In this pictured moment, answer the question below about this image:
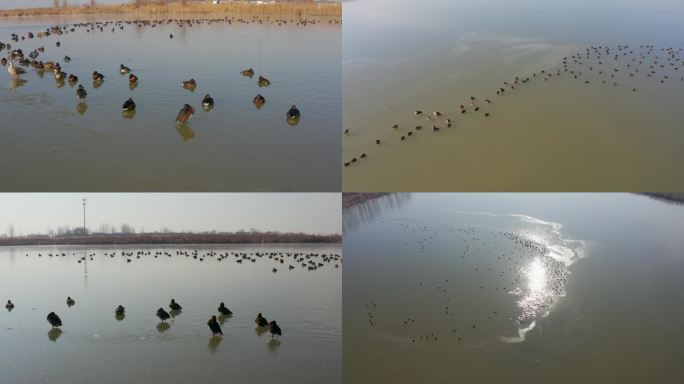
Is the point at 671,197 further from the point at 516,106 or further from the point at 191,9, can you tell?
the point at 191,9

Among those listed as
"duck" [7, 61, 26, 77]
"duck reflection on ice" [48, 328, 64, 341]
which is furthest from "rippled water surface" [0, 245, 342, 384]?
"duck" [7, 61, 26, 77]

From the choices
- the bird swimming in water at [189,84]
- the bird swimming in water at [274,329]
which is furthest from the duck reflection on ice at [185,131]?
the bird swimming in water at [274,329]

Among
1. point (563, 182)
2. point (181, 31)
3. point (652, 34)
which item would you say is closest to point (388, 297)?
point (563, 182)

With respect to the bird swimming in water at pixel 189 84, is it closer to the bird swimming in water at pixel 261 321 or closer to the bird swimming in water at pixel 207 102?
the bird swimming in water at pixel 207 102

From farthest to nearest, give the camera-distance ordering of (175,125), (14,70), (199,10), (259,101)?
(199,10) → (14,70) → (259,101) → (175,125)

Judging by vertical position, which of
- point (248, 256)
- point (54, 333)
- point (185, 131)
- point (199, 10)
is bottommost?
point (248, 256)

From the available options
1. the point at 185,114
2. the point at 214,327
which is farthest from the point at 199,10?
the point at 214,327
